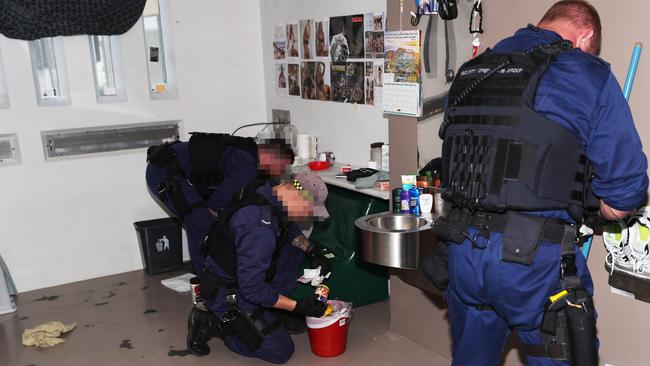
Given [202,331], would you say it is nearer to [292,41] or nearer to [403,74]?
[403,74]

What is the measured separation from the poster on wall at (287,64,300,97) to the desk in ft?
2.56

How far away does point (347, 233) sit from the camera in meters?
4.02

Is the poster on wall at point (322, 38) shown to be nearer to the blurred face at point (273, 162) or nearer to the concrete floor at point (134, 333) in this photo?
the blurred face at point (273, 162)

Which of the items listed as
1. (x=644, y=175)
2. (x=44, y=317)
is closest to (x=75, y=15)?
(x=44, y=317)

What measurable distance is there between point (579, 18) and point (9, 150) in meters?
3.97

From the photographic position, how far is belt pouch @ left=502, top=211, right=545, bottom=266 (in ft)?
6.72

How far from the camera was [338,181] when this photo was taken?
396 cm

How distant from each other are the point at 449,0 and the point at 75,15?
287 cm

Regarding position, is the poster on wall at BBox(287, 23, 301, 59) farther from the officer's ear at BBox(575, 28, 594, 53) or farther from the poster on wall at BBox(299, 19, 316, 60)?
the officer's ear at BBox(575, 28, 594, 53)

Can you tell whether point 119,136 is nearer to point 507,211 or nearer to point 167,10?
point 167,10

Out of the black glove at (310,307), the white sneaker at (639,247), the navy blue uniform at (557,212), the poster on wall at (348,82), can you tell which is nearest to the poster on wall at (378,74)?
the poster on wall at (348,82)

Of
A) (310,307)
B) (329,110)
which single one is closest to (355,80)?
(329,110)

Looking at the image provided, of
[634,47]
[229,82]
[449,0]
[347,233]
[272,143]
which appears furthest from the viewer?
[229,82]

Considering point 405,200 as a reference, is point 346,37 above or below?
above
